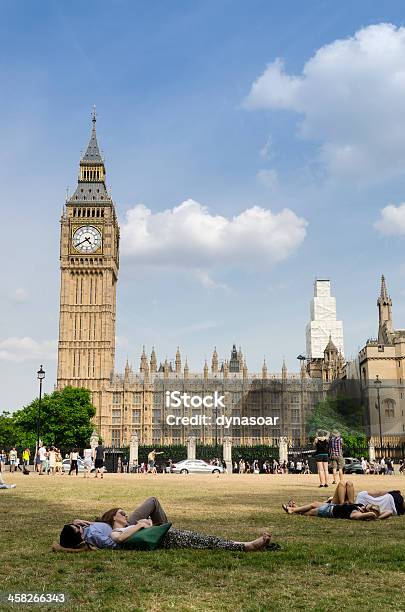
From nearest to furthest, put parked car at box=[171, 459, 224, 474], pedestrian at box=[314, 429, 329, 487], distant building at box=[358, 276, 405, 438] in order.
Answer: pedestrian at box=[314, 429, 329, 487] → parked car at box=[171, 459, 224, 474] → distant building at box=[358, 276, 405, 438]

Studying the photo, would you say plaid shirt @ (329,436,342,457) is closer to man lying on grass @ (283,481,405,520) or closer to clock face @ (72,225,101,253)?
man lying on grass @ (283,481,405,520)

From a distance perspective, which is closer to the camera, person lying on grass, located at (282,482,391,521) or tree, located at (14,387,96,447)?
person lying on grass, located at (282,482,391,521)

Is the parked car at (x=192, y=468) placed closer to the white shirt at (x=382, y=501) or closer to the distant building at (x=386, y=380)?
the distant building at (x=386, y=380)

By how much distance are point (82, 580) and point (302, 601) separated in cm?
201

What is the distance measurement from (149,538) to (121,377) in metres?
96.7

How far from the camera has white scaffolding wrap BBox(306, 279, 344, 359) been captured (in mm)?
110375

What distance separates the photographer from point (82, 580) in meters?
6.04

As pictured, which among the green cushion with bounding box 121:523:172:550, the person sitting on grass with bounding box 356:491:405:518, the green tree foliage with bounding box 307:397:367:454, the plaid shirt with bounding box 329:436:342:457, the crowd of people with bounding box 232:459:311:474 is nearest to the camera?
the green cushion with bounding box 121:523:172:550

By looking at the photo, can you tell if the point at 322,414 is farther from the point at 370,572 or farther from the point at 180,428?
the point at 370,572

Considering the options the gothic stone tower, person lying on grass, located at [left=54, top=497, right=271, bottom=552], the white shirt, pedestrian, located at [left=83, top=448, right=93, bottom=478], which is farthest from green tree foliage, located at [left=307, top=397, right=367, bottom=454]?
person lying on grass, located at [left=54, top=497, right=271, bottom=552]

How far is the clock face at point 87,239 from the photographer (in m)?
104

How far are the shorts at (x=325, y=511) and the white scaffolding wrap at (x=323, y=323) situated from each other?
100677 millimetres

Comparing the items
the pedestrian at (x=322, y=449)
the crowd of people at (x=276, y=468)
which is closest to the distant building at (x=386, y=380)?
the crowd of people at (x=276, y=468)

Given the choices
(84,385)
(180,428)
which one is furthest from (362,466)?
(84,385)
